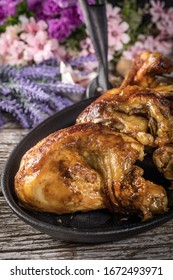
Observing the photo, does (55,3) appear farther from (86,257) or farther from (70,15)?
(86,257)

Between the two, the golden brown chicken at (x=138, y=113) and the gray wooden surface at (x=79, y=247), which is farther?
the golden brown chicken at (x=138, y=113)

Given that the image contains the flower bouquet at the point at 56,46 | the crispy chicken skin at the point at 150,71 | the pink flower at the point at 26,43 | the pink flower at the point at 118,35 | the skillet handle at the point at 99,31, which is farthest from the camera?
the pink flower at the point at 118,35

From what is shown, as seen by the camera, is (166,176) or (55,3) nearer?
(166,176)

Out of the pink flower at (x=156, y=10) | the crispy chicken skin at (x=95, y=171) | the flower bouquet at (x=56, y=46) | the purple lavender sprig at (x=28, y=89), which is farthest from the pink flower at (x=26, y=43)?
the crispy chicken skin at (x=95, y=171)

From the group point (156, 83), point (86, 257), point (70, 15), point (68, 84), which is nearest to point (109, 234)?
point (86, 257)

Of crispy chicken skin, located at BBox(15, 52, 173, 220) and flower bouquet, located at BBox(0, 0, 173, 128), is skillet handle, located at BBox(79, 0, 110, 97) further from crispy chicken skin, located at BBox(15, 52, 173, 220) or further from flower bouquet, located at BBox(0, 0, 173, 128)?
crispy chicken skin, located at BBox(15, 52, 173, 220)

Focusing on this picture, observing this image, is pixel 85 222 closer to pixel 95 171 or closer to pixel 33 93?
pixel 95 171

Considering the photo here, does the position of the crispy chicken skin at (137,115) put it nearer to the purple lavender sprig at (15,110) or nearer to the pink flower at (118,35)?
the purple lavender sprig at (15,110)
